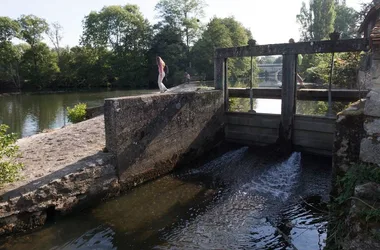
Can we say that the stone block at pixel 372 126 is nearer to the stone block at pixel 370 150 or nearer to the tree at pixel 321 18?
the stone block at pixel 370 150

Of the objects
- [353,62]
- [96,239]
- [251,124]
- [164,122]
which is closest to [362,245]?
[96,239]

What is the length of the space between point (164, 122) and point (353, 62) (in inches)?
383

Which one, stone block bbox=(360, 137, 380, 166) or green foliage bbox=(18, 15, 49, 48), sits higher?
green foliage bbox=(18, 15, 49, 48)

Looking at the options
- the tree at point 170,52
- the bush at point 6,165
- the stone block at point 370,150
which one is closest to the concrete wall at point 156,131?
the bush at point 6,165

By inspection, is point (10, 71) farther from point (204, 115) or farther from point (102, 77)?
point (204, 115)

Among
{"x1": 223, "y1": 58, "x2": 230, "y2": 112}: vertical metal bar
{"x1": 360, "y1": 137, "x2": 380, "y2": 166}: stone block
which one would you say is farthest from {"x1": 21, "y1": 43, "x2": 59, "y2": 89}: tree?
{"x1": 360, "y1": 137, "x2": 380, "y2": 166}: stone block

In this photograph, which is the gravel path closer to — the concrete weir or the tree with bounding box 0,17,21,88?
the concrete weir

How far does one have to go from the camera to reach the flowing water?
16.6ft

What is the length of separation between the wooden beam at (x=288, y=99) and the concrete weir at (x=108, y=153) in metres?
2.30

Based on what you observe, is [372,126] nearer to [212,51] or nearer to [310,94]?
[310,94]

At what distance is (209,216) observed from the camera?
599 cm

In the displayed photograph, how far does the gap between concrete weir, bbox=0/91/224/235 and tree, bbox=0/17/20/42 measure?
128 feet

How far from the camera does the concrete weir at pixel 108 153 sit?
5.38 meters

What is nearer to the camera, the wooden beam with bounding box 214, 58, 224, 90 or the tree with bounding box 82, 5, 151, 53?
the wooden beam with bounding box 214, 58, 224, 90
